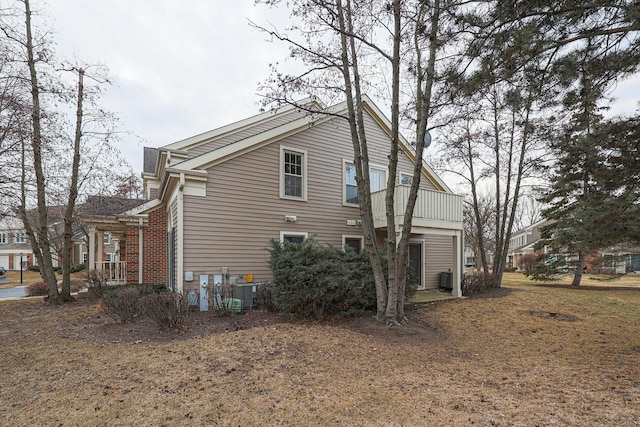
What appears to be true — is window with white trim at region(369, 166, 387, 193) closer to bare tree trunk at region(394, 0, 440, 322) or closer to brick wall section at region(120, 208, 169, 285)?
bare tree trunk at region(394, 0, 440, 322)

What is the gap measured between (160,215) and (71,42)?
19.5 ft

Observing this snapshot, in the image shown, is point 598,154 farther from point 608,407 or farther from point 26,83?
point 26,83

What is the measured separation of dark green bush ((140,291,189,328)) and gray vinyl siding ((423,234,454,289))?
30.6 ft

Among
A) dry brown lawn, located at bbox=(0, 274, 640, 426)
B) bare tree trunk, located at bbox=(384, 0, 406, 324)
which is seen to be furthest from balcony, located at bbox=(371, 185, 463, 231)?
dry brown lawn, located at bbox=(0, 274, 640, 426)

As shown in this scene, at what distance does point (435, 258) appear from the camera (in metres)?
13.3

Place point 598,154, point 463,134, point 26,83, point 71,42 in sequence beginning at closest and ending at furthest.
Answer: point 598,154 < point 26,83 < point 71,42 < point 463,134

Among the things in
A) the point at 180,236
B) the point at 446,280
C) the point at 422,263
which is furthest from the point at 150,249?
the point at 446,280

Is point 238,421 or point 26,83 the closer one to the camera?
point 238,421

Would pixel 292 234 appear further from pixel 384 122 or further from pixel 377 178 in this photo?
pixel 384 122

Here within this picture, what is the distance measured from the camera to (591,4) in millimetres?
4223

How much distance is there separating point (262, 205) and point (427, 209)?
530 cm

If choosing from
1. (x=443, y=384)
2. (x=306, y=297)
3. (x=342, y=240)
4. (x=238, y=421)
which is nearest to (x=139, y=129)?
(x=342, y=240)

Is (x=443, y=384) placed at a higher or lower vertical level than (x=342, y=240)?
lower

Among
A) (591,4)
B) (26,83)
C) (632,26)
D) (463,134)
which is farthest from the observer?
(463,134)
